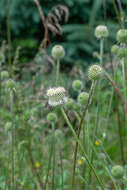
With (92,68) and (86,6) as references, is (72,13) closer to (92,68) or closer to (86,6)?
(86,6)

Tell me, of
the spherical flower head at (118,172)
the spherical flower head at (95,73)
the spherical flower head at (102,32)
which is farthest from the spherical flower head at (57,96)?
the spherical flower head at (102,32)

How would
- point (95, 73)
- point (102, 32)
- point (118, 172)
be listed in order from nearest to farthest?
1. point (95, 73)
2. point (118, 172)
3. point (102, 32)

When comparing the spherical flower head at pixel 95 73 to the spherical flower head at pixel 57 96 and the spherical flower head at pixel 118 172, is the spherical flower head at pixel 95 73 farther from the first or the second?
the spherical flower head at pixel 118 172

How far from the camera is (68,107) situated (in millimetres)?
1220

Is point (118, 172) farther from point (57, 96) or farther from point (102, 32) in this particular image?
point (102, 32)

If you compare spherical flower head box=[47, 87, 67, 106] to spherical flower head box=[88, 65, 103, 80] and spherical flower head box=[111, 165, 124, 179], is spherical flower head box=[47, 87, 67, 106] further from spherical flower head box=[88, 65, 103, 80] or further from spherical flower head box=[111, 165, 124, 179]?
spherical flower head box=[111, 165, 124, 179]

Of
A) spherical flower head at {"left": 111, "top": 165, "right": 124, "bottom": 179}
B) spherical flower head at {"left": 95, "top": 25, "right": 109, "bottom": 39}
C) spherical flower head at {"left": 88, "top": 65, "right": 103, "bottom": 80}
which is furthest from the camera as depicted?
spherical flower head at {"left": 95, "top": 25, "right": 109, "bottom": 39}

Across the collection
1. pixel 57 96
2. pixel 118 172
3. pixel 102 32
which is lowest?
pixel 118 172

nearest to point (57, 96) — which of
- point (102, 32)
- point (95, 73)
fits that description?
point (95, 73)

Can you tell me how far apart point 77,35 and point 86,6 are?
0.58m

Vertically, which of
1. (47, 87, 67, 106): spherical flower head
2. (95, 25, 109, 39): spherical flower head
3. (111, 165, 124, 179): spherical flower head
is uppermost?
(95, 25, 109, 39): spherical flower head

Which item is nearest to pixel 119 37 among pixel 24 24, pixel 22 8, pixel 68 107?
pixel 68 107

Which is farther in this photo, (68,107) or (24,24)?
(24,24)

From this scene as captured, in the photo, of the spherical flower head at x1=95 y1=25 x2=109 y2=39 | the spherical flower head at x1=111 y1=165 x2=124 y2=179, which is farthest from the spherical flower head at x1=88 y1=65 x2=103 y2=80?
the spherical flower head at x1=95 y1=25 x2=109 y2=39
